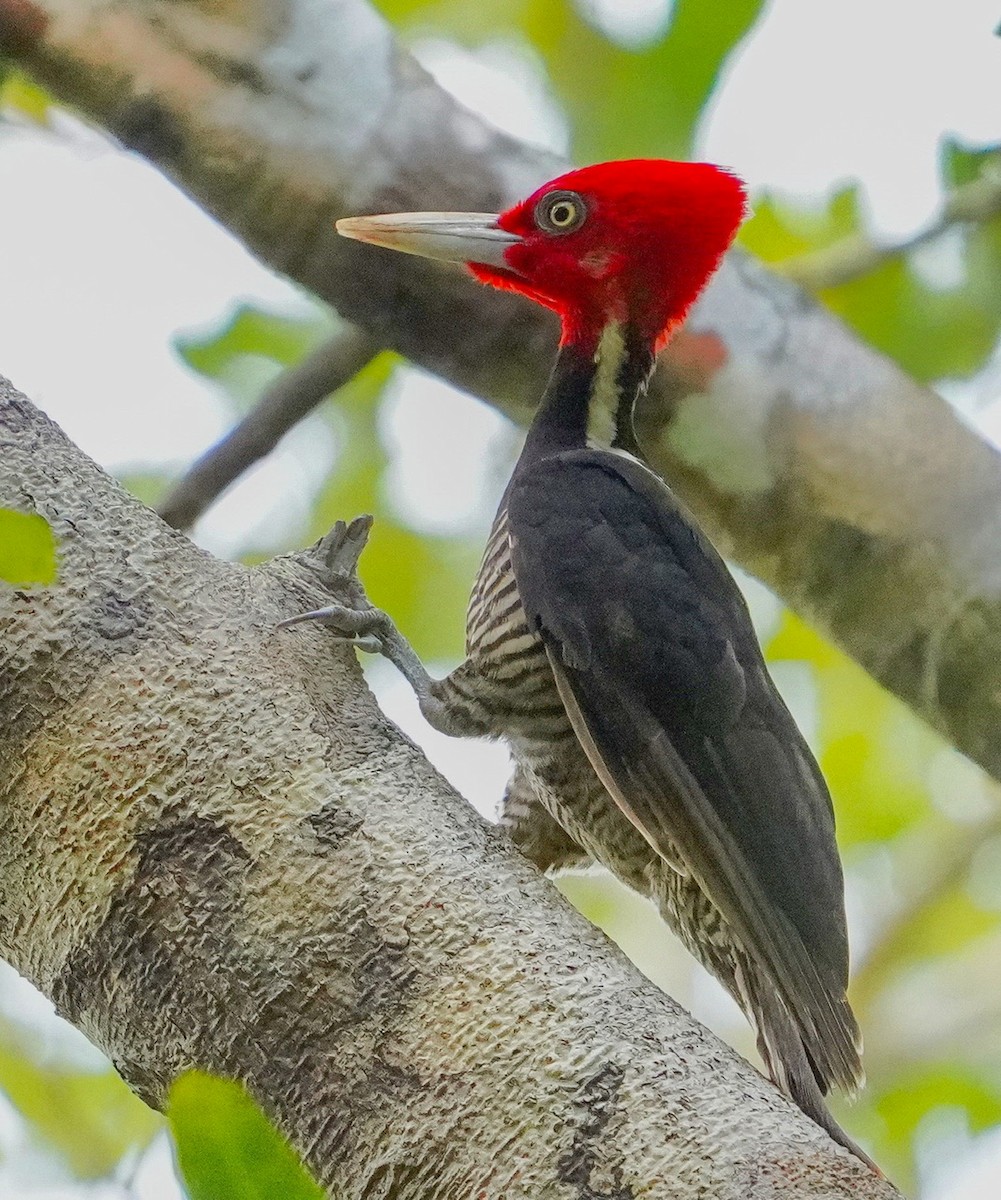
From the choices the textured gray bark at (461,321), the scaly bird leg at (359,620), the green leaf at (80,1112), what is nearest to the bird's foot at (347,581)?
the scaly bird leg at (359,620)

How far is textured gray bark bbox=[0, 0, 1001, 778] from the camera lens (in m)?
2.50

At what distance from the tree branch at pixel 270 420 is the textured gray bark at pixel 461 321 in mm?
380

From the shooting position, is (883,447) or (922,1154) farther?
(922,1154)

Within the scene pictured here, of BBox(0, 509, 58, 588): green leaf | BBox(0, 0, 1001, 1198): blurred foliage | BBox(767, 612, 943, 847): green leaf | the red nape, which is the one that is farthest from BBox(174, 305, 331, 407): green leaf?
BBox(0, 509, 58, 588): green leaf

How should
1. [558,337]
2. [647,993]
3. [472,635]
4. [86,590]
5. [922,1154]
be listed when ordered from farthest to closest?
[922,1154], [558,337], [472,635], [86,590], [647,993]

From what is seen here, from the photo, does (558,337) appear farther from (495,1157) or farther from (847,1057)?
(495,1157)

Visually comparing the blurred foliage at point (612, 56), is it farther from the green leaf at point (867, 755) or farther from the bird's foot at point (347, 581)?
the green leaf at point (867, 755)

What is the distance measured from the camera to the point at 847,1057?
2107 mm

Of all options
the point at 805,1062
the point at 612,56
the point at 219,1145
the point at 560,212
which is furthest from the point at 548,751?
the point at 219,1145

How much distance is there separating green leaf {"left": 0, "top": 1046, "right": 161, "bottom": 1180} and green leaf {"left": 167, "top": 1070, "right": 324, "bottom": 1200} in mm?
1891

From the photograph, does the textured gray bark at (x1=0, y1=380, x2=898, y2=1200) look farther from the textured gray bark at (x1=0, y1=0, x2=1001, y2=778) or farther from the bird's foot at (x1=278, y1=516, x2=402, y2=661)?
the textured gray bark at (x1=0, y1=0, x2=1001, y2=778)

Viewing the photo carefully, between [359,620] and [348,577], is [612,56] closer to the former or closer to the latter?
[348,577]

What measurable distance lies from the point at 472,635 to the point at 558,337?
2.13 feet

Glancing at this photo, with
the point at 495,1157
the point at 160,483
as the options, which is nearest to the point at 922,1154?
the point at 160,483
